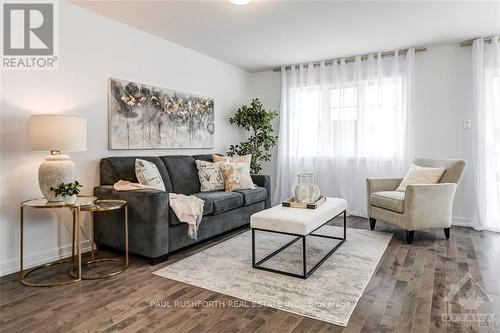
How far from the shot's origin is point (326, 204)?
3.15 m

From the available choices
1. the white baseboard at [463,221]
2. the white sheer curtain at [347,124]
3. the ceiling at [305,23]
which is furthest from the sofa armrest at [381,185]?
the ceiling at [305,23]

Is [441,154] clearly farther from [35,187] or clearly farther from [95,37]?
[35,187]

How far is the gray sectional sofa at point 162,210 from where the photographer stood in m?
2.80

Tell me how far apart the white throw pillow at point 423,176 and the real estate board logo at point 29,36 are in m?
4.00

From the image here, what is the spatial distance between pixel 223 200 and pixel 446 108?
3272 mm

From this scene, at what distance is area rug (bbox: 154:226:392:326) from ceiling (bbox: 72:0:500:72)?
2376mm

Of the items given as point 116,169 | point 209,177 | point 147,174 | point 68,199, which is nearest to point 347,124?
point 209,177

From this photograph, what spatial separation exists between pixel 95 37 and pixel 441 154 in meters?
4.50

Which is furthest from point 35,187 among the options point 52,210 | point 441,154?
point 441,154

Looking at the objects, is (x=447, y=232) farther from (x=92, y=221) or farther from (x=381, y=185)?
(x=92, y=221)

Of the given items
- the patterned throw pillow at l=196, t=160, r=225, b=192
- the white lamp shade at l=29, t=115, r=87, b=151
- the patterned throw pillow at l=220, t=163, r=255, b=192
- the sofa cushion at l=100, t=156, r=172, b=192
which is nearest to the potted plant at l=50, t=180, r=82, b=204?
the white lamp shade at l=29, t=115, r=87, b=151

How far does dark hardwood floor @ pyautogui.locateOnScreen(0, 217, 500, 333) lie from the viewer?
1837 mm

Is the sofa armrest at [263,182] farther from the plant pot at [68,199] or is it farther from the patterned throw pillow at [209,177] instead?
the plant pot at [68,199]

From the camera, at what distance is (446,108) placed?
4316 millimetres
